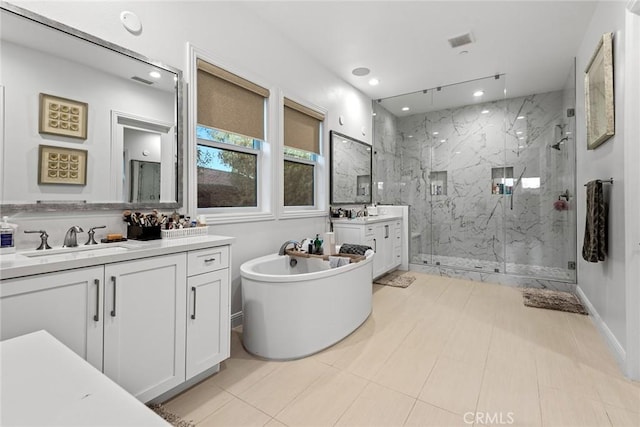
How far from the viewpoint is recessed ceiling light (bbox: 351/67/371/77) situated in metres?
3.82

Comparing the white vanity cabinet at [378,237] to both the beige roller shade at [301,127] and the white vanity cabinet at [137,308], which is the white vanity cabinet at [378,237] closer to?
the beige roller shade at [301,127]

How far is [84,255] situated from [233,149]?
168cm

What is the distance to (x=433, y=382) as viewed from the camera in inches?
72.9

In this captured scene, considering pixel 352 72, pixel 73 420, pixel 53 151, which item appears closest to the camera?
pixel 73 420

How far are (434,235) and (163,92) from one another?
14.4 feet

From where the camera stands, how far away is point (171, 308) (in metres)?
1.59

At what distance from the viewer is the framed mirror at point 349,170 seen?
12.9 ft

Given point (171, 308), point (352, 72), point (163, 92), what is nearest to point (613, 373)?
point (171, 308)

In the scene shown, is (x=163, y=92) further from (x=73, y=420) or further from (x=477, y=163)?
(x=477, y=163)

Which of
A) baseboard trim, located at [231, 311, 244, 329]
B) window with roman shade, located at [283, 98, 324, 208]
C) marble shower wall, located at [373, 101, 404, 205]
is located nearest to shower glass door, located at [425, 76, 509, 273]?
marble shower wall, located at [373, 101, 404, 205]

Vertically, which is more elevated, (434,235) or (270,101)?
(270,101)

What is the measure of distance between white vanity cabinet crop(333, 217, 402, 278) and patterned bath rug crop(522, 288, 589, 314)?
1638 mm

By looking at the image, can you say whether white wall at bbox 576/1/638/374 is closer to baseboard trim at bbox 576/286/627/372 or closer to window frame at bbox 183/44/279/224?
baseboard trim at bbox 576/286/627/372

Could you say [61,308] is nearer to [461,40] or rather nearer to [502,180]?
[461,40]
